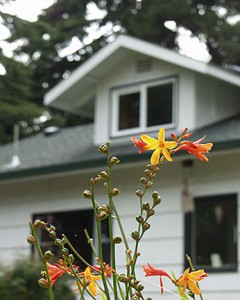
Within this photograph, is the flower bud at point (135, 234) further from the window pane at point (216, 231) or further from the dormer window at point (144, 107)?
the dormer window at point (144, 107)

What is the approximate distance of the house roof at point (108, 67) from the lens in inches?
485

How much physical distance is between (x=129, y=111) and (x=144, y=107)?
41 centimetres

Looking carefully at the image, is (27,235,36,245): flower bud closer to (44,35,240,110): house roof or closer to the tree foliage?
(44,35,240,110): house roof

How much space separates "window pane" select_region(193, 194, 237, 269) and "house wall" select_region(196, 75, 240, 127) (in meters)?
1.53

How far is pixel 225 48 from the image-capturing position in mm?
24234

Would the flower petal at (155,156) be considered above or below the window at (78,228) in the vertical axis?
below

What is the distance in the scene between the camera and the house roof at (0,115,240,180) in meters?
11.6

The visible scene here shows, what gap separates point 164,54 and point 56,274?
1050 cm

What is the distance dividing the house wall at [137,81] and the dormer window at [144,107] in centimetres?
11

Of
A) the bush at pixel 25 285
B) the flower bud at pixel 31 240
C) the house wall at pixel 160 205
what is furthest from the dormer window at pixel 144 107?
the flower bud at pixel 31 240

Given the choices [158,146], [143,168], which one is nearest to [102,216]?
[158,146]

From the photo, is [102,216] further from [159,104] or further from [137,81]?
[137,81]

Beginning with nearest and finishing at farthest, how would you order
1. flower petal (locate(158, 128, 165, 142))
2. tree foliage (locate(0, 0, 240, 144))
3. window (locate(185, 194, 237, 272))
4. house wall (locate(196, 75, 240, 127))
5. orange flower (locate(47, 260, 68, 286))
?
1. orange flower (locate(47, 260, 68, 286))
2. flower petal (locate(158, 128, 165, 142))
3. window (locate(185, 194, 237, 272))
4. house wall (locate(196, 75, 240, 127))
5. tree foliage (locate(0, 0, 240, 144))

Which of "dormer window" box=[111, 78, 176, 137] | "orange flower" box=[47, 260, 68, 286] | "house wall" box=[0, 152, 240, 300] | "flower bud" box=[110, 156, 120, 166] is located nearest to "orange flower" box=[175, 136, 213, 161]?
"flower bud" box=[110, 156, 120, 166]
